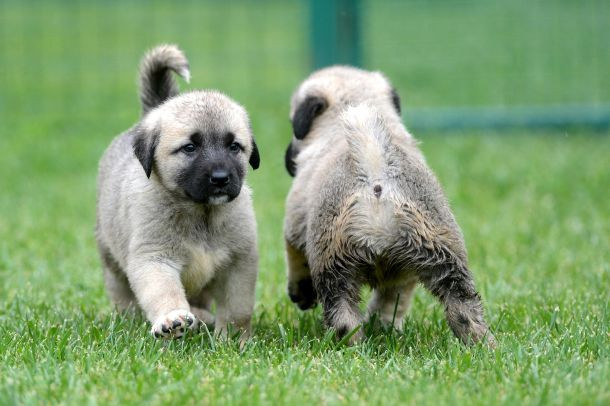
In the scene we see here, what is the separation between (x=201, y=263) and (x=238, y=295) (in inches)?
9.9

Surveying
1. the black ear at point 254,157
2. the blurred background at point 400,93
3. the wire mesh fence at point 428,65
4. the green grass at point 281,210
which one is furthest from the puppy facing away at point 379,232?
the wire mesh fence at point 428,65

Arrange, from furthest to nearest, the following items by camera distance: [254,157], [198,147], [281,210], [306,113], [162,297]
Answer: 1. [281,210]
2. [306,113]
3. [254,157]
4. [198,147]
5. [162,297]

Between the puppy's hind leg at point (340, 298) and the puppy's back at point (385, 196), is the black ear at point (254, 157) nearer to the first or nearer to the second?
the puppy's back at point (385, 196)

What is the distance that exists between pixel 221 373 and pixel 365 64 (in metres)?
7.58

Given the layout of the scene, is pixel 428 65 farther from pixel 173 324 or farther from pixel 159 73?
pixel 173 324

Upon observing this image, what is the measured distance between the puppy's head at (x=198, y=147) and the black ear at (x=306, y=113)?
65 centimetres

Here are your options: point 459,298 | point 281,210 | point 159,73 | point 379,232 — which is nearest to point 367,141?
point 379,232

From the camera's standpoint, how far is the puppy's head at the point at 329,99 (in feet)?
17.8

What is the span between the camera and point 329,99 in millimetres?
5469

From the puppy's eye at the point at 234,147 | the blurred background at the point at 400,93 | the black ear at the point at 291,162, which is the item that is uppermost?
the puppy's eye at the point at 234,147

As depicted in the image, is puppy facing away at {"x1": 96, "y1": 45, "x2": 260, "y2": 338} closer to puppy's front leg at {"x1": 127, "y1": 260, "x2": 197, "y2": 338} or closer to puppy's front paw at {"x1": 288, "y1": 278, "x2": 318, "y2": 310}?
puppy's front leg at {"x1": 127, "y1": 260, "x2": 197, "y2": 338}

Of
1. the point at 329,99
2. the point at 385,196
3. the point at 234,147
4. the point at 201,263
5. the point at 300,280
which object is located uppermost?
the point at 329,99

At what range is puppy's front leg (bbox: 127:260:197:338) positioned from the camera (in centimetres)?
425

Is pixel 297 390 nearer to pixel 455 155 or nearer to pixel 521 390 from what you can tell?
pixel 521 390
